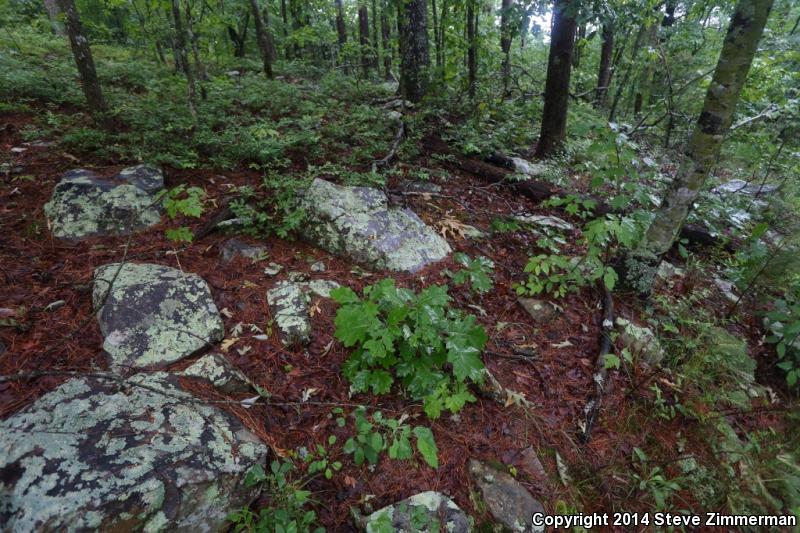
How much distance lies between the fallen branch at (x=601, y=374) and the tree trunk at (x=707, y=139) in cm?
48

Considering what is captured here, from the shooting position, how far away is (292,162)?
543cm

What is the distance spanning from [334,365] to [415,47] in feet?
24.4

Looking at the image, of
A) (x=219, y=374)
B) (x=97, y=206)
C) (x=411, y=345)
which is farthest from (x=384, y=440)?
(x=97, y=206)

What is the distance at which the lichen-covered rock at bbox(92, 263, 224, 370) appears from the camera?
2760 millimetres

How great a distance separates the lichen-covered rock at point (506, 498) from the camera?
2.34 metres

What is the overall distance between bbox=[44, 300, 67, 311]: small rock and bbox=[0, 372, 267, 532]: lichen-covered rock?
969 mm

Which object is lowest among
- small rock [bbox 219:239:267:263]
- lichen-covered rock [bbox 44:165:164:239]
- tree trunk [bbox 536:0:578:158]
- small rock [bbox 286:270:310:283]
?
small rock [bbox 286:270:310:283]

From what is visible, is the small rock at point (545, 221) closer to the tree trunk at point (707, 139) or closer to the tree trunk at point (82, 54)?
the tree trunk at point (707, 139)

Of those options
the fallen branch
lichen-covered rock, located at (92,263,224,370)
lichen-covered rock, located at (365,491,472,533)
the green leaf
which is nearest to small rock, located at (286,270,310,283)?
lichen-covered rock, located at (92,263,224,370)

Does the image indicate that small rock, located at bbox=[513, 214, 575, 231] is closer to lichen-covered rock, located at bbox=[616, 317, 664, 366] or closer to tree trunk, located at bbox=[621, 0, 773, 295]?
tree trunk, located at bbox=[621, 0, 773, 295]

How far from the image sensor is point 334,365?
3059mm

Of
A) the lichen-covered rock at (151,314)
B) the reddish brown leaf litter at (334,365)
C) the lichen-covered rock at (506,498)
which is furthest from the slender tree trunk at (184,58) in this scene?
the lichen-covered rock at (506,498)

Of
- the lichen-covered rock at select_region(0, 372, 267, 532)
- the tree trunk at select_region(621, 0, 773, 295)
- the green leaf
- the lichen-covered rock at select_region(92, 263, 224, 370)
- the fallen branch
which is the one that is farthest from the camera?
the tree trunk at select_region(621, 0, 773, 295)

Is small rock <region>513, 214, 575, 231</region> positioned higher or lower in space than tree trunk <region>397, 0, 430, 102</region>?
lower
